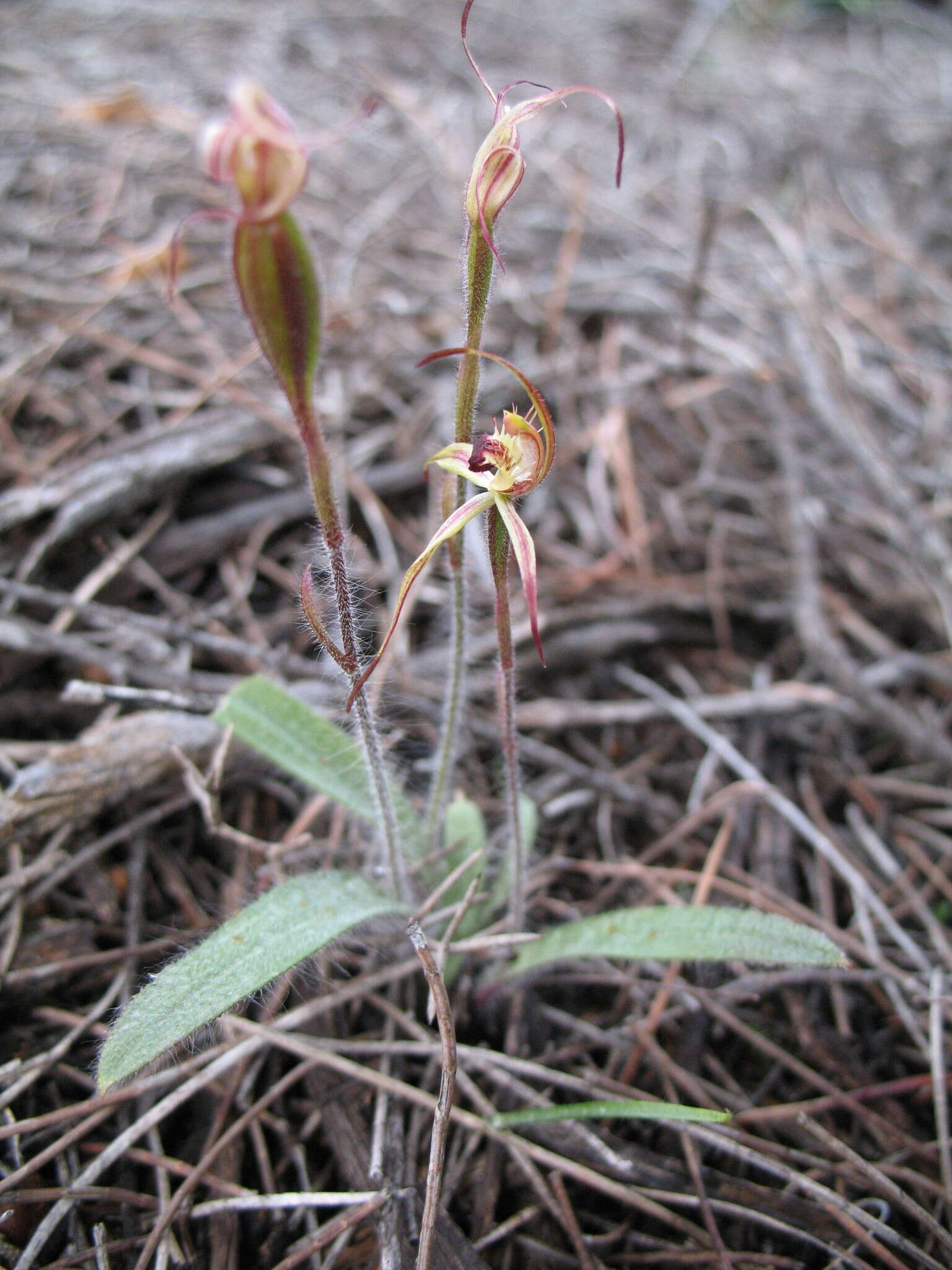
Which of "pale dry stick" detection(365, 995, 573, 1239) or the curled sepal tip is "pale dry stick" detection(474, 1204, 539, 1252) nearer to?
"pale dry stick" detection(365, 995, 573, 1239)

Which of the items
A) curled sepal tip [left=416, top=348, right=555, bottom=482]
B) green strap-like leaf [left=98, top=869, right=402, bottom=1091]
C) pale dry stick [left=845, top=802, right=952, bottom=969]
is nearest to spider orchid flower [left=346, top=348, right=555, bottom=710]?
curled sepal tip [left=416, top=348, right=555, bottom=482]

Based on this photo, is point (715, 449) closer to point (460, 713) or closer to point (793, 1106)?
point (460, 713)

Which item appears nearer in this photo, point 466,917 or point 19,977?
point 19,977

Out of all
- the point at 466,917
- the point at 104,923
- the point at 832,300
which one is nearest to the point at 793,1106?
the point at 466,917

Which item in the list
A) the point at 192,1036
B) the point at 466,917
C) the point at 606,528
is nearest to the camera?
the point at 192,1036

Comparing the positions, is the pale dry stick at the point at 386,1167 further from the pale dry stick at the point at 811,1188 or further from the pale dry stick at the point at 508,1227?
the pale dry stick at the point at 811,1188

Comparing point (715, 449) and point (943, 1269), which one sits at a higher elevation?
point (715, 449)
